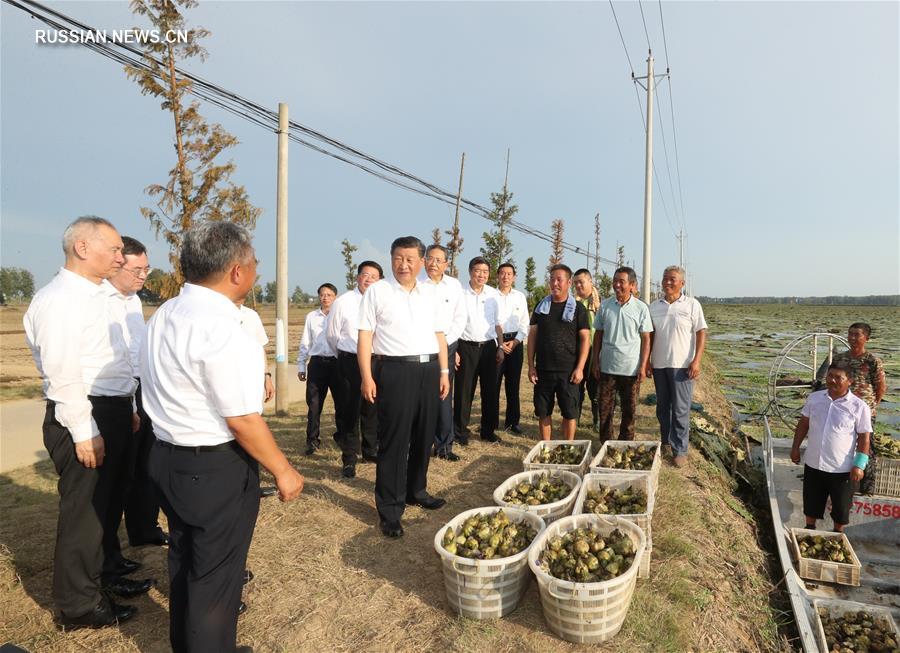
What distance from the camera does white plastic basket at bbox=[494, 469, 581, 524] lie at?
11.1 ft

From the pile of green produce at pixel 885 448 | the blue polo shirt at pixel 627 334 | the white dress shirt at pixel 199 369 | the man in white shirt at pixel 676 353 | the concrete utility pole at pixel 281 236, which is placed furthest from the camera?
the concrete utility pole at pixel 281 236

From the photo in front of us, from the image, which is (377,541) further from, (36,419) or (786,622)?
(36,419)

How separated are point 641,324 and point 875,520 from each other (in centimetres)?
309

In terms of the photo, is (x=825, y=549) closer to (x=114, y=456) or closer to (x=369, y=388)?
(x=369, y=388)

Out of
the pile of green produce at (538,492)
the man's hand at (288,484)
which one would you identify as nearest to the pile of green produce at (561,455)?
the pile of green produce at (538,492)

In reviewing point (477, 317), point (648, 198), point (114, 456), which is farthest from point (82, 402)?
point (648, 198)

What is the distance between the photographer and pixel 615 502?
3.59 meters

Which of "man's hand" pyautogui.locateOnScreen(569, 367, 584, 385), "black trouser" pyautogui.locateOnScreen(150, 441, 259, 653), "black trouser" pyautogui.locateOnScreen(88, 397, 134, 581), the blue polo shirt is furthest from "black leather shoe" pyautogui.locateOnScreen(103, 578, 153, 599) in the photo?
the blue polo shirt

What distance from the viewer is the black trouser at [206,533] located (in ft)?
6.30

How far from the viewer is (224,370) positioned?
1.81 m

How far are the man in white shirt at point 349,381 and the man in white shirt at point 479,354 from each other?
45.9 inches

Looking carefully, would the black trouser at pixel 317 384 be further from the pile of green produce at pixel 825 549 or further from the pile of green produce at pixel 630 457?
the pile of green produce at pixel 825 549

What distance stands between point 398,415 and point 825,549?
13.2ft

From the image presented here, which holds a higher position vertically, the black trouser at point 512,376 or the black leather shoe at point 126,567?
the black trouser at point 512,376
